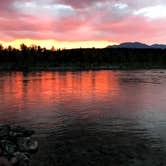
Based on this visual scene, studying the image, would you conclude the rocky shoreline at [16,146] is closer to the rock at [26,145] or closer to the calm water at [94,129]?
the rock at [26,145]

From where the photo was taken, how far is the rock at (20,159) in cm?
1908

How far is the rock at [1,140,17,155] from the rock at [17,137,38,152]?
57 cm

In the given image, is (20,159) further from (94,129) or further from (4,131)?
(94,129)

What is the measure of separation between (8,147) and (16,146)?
70 centimetres

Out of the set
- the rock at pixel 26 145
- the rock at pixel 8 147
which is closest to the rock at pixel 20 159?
the rock at pixel 8 147

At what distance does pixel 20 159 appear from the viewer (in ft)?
63.9

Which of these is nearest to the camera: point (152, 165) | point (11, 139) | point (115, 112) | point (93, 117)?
point (152, 165)

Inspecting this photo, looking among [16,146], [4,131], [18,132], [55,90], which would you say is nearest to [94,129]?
[18,132]

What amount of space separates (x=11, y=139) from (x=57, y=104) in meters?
22.9

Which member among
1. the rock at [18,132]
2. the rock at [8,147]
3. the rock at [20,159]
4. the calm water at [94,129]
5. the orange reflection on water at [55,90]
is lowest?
the orange reflection on water at [55,90]

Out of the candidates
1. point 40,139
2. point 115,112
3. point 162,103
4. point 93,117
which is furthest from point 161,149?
point 162,103

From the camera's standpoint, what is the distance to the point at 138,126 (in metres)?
30.1

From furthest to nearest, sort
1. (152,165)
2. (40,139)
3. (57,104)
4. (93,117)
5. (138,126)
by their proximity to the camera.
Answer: (57,104) < (93,117) < (138,126) < (40,139) < (152,165)

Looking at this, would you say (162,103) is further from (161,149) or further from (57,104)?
(161,149)
